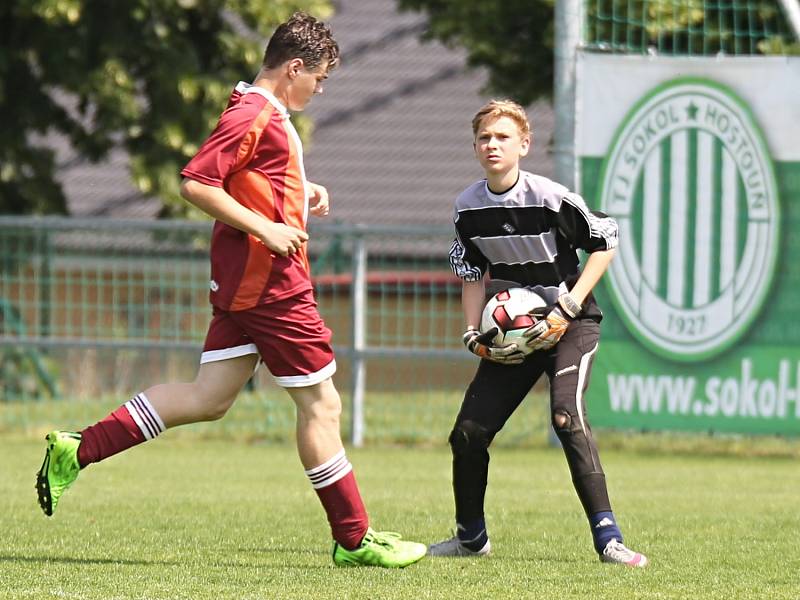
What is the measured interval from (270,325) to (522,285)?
1152 mm

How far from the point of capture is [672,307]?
11.1 m

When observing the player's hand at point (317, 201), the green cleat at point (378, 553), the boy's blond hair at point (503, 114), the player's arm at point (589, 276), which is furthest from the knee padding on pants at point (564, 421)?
the player's hand at point (317, 201)

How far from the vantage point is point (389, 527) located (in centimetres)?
738

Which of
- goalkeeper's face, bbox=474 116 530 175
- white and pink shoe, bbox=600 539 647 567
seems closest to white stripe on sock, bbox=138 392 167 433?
goalkeeper's face, bbox=474 116 530 175

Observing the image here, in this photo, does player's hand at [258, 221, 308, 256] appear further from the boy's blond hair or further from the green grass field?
the green grass field

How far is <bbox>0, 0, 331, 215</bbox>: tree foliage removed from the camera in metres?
15.1

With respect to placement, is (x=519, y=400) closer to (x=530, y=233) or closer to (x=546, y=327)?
(x=546, y=327)

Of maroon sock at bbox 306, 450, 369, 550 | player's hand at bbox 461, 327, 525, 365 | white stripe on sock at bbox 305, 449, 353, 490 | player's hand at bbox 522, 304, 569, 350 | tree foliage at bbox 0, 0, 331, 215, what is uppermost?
tree foliage at bbox 0, 0, 331, 215

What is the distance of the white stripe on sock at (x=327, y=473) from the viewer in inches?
235

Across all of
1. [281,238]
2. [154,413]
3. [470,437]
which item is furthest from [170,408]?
[470,437]

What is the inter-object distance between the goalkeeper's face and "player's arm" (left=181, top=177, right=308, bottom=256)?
0.96 metres

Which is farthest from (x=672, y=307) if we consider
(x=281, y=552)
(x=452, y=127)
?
(x=452, y=127)

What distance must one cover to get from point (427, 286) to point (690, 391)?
2567mm

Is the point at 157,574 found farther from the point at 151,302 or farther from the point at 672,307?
the point at 151,302
